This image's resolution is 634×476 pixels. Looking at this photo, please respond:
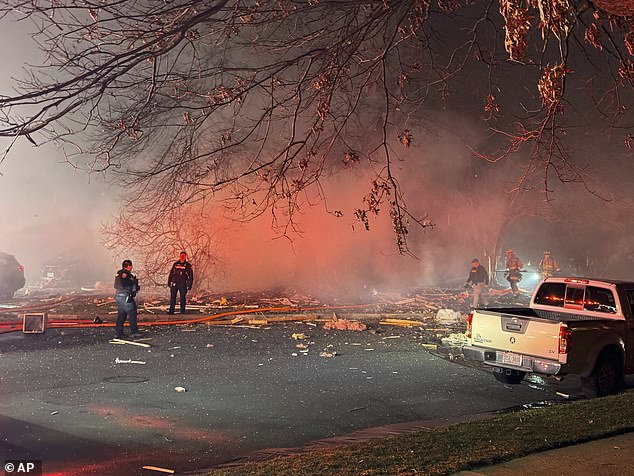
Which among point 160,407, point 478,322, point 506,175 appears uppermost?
point 506,175

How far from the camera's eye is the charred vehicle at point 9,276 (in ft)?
71.6

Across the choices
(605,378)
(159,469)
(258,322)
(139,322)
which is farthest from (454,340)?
(159,469)

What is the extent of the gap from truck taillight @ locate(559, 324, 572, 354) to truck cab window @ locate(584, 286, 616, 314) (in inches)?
53.8

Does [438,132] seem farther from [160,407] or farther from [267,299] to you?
[160,407]

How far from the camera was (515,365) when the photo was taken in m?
10.1

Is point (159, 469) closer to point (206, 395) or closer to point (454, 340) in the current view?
point (206, 395)

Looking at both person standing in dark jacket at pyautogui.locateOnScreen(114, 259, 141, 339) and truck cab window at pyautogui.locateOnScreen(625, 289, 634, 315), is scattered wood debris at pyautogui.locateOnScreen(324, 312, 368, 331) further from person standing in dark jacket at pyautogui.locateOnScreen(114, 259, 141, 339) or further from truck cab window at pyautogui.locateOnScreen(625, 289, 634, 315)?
truck cab window at pyautogui.locateOnScreen(625, 289, 634, 315)

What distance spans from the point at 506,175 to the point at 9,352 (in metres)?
23.8

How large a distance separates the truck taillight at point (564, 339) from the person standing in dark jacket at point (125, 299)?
866cm

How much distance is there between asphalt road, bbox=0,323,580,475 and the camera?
6.77m

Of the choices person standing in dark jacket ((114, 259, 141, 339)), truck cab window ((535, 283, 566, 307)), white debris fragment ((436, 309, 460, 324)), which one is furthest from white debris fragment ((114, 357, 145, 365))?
white debris fragment ((436, 309, 460, 324))

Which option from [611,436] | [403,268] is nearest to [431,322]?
[611,436]

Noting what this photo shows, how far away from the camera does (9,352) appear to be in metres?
12.3

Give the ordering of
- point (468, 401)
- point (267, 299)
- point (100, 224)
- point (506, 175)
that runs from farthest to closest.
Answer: point (506, 175) → point (100, 224) → point (267, 299) → point (468, 401)
